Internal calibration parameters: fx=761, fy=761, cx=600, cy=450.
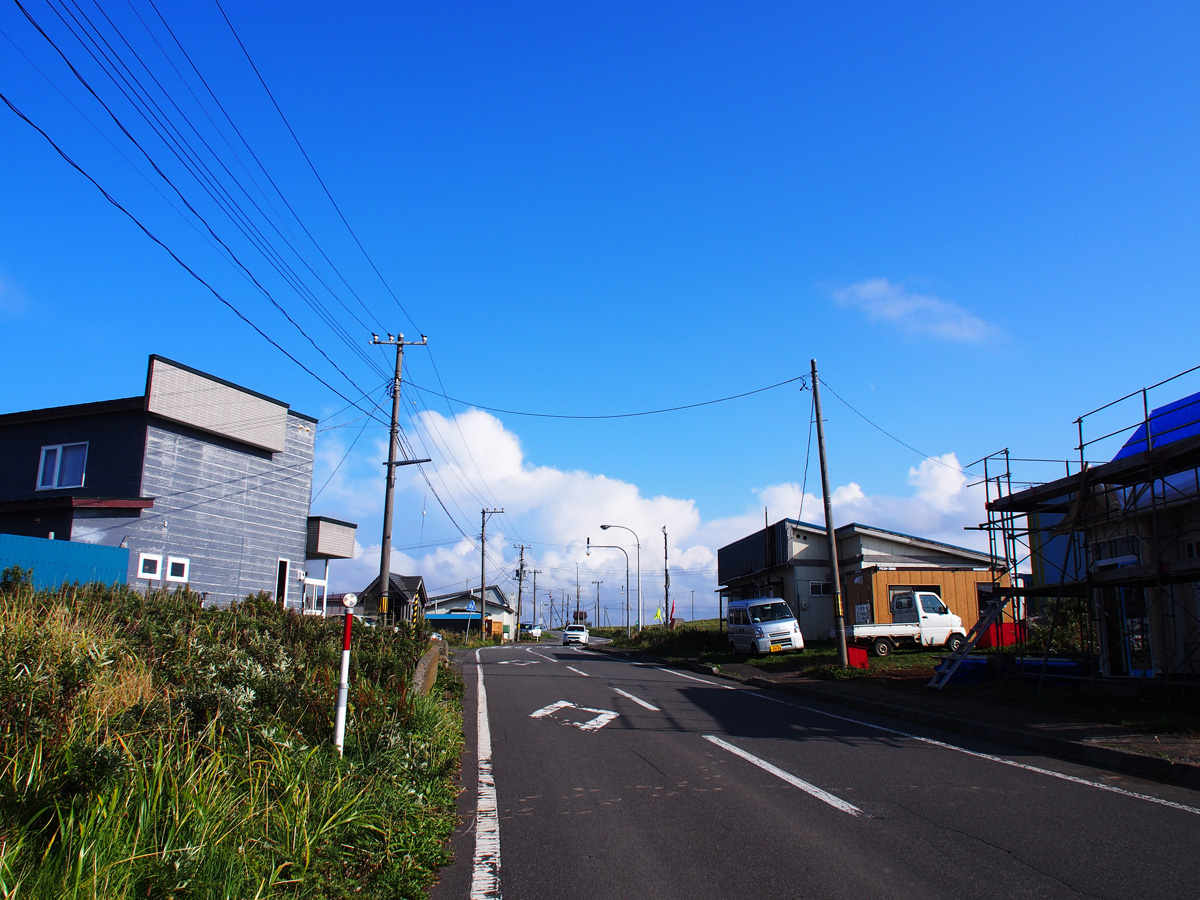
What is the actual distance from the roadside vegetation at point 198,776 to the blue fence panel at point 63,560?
734 cm

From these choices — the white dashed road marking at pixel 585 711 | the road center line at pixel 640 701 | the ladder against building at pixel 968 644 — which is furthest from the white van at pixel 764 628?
the white dashed road marking at pixel 585 711

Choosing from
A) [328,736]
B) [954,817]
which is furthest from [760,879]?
[328,736]

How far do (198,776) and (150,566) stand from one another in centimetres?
1664

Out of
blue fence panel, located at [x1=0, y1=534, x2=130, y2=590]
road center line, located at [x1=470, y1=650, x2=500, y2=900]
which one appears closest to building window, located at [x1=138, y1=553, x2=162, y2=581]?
blue fence panel, located at [x1=0, y1=534, x2=130, y2=590]

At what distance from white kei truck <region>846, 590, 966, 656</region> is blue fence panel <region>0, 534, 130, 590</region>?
20.8 meters

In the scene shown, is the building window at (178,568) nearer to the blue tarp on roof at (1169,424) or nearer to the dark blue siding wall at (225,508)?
the dark blue siding wall at (225,508)

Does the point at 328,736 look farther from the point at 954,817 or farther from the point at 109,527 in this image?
the point at 109,527

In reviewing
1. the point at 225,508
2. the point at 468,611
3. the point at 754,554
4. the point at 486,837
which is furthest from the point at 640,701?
the point at 468,611

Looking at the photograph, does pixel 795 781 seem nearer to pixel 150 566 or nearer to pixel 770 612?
pixel 150 566

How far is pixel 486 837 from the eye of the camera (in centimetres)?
554

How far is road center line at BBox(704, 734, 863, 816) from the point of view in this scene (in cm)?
617

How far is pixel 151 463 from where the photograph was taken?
19344 mm

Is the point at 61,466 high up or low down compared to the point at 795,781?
up

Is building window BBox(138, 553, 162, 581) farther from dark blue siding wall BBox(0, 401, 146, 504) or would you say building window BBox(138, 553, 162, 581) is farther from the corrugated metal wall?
the corrugated metal wall
